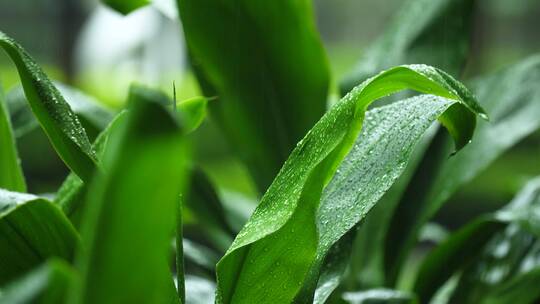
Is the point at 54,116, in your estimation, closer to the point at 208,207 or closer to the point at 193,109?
the point at 193,109

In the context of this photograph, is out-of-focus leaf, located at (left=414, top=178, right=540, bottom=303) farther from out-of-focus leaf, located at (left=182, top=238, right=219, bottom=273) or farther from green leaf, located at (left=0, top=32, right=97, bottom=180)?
green leaf, located at (left=0, top=32, right=97, bottom=180)

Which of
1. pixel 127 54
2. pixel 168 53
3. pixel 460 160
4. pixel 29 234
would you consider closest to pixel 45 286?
pixel 29 234

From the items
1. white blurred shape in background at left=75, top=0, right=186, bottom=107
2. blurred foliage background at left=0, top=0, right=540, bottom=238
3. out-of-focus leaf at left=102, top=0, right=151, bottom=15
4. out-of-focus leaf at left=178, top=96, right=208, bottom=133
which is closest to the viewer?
out-of-focus leaf at left=178, top=96, right=208, bottom=133

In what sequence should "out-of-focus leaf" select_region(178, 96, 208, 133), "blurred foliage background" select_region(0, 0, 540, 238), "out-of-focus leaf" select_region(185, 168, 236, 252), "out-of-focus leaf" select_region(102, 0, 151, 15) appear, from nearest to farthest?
"out-of-focus leaf" select_region(178, 96, 208, 133), "out-of-focus leaf" select_region(102, 0, 151, 15), "out-of-focus leaf" select_region(185, 168, 236, 252), "blurred foliage background" select_region(0, 0, 540, 238)

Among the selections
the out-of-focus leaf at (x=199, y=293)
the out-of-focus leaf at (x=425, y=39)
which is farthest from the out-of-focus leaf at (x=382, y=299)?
the out-of-focus leaf at (x=425, y=39)

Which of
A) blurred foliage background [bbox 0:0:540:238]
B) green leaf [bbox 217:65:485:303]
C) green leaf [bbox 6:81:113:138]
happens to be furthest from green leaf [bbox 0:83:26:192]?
blurred foliage background [bbox 0:0:540:238]

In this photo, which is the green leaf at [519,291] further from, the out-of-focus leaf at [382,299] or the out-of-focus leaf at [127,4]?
the out-of-focus leaf at [127,4]
